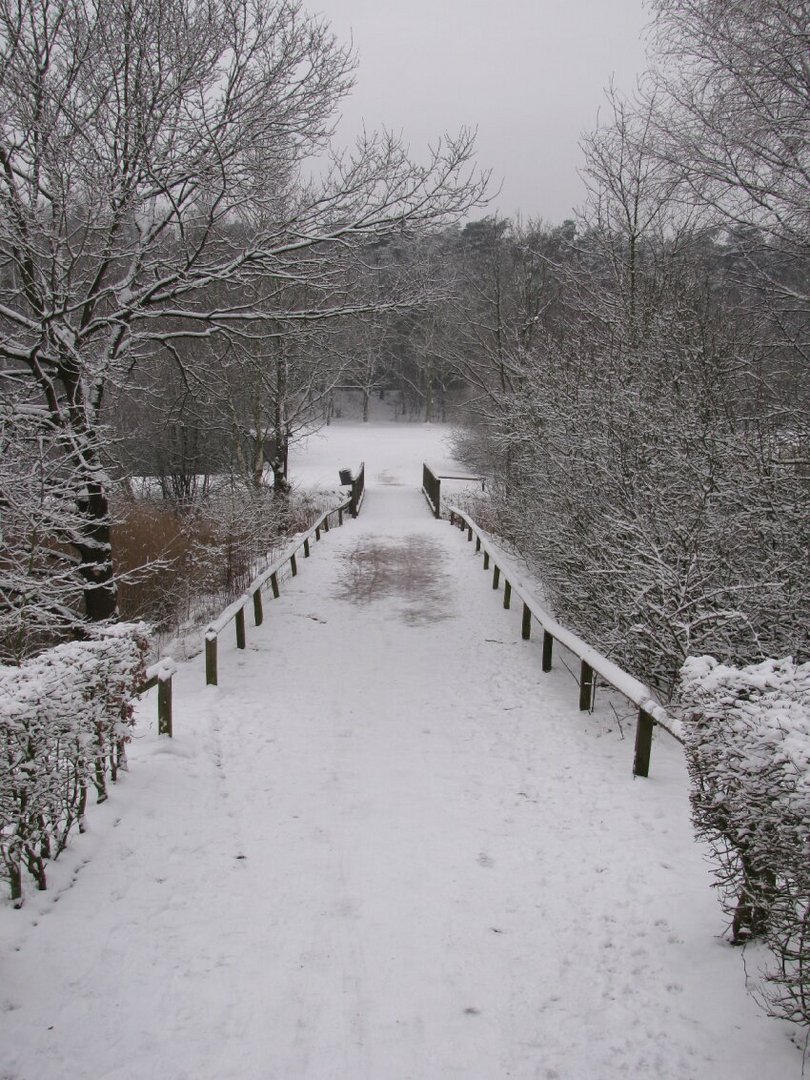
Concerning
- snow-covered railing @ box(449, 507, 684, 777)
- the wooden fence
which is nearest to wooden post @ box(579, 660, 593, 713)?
snow-covered railing @ box(449, 507, 684, 777)

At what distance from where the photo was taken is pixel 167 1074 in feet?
9.05

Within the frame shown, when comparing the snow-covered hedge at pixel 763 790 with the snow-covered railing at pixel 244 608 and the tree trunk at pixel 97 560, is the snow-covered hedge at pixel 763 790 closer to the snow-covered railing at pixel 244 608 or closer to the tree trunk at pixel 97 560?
the snow-covered railing at pixel 244 608

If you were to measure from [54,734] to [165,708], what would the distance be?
217 centimetres

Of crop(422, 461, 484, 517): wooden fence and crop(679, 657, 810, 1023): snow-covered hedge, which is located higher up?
crop(679, 657, 810, 1023): snow-covered hedge

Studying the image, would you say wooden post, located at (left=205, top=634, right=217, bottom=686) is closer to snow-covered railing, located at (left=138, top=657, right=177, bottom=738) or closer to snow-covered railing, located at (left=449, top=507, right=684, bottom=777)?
snow-covered railing, located at (left=138, top=657, right=177, bottom=738)

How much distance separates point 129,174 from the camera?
6.29 meters

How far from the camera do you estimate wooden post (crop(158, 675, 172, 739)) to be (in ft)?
18.3

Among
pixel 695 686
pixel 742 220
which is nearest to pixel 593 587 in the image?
pixel 742 220

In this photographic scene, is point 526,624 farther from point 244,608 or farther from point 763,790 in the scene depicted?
point 763,790

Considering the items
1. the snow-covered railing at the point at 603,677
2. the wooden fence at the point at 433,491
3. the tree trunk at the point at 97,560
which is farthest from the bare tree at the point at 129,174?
the wooden fence at the point at 433,491

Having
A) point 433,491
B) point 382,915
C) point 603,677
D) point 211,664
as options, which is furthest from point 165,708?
point 433,491

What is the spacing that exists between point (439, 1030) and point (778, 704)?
1955mm

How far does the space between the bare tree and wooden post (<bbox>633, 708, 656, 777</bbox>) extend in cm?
415

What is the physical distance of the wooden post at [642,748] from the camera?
514 centimetres
